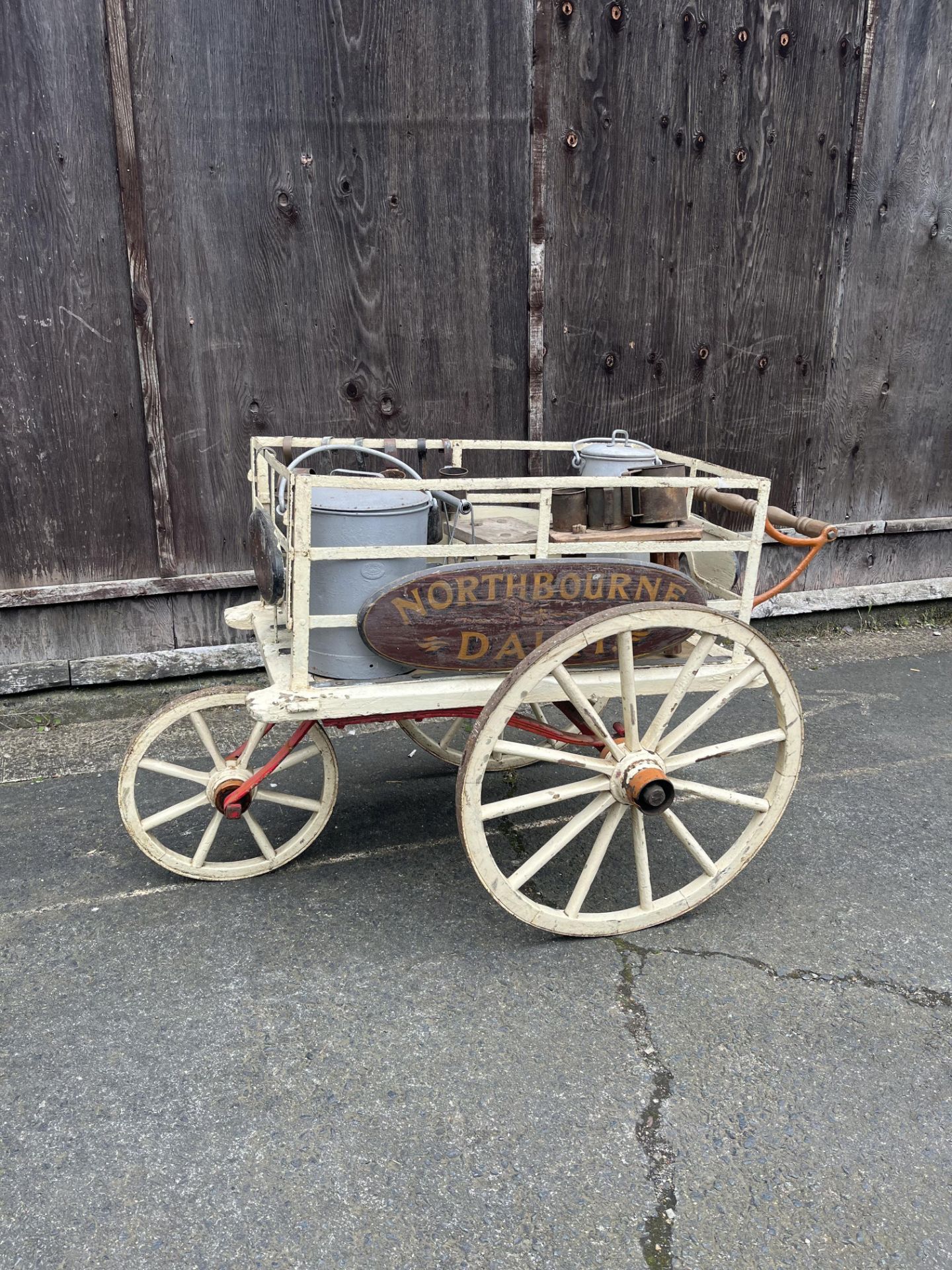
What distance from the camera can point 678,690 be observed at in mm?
2277

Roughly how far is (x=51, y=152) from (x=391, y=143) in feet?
4.31

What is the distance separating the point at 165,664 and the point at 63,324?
57.5 inches

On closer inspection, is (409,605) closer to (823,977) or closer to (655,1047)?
(655,1047)

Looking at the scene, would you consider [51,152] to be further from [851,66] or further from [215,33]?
[851,66]

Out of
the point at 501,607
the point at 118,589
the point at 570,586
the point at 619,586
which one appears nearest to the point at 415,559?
the point at 501,607

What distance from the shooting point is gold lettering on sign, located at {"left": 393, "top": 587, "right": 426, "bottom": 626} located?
7.19 feet

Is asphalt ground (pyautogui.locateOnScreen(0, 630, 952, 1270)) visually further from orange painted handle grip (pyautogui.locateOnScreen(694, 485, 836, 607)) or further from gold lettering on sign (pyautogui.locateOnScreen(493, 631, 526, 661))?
orange painted handle grip (pyautogui.locateOnScreen(694, 485, 836, 607))

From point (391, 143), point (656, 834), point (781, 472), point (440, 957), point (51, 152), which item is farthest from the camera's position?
point (781, 472)

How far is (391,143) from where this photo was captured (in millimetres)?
3723

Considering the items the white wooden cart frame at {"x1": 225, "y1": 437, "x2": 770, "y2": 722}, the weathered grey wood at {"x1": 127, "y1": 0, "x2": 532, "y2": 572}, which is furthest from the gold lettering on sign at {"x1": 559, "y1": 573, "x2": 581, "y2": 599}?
the weathered grey wood at {"x1": 127, "y1": 0, "x2": 532, "y2": 572}

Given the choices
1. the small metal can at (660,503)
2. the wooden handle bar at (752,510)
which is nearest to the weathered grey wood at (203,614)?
the small metal can at (660,503)

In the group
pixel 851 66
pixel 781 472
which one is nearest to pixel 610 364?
pixel 781 472

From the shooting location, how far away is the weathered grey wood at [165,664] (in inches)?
155

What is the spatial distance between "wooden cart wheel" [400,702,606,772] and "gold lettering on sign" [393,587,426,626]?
2.59 feet
